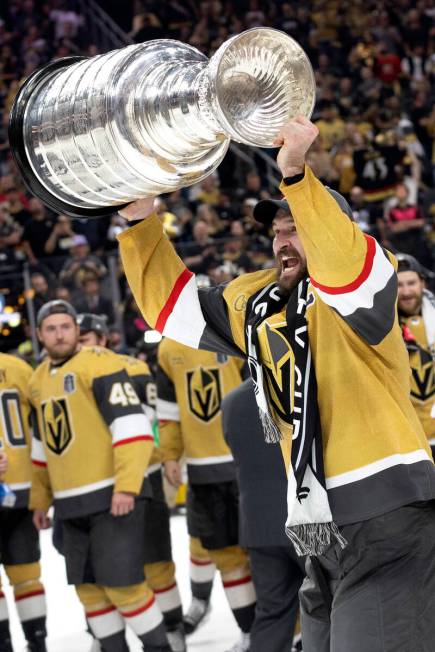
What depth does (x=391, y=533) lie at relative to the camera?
2.68 metres

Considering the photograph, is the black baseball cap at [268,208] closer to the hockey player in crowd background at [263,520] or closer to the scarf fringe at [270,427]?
the scarf fringe at [270,427]

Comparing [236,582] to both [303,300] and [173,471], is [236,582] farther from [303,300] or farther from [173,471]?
[303,300]

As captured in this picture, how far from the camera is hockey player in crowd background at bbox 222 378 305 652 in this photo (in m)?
4.41

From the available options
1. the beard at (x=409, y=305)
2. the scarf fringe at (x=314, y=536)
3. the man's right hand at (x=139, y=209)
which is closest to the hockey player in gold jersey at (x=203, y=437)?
the beard at (x=409, y=305)

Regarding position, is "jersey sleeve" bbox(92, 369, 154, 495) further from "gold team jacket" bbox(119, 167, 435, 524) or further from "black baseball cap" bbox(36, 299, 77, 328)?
"gold team jacket" bbox(119, 167, 435, 524)

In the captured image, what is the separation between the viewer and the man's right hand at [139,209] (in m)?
3.02

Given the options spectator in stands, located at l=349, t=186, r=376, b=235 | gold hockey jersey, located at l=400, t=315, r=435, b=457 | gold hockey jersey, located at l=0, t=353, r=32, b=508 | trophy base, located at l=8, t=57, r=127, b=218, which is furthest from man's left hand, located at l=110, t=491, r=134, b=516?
spectator in stands, located at l=349, t=186, r=376, b=235

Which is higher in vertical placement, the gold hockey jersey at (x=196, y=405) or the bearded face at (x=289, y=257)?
the bearded face at (x=289, y=257)

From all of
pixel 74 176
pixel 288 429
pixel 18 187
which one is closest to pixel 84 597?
pixel 288 429

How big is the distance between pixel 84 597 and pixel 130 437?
0.75 metres

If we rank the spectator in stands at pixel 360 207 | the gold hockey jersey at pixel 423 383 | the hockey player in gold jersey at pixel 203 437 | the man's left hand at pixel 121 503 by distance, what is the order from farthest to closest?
1. the spectator in stands at pixel 360 207
2. the hockey player in gold jersey at pixel 203 437
3. the gold hockey jersey at pixel 423 383
4. the man's left hand at pixel 121 503

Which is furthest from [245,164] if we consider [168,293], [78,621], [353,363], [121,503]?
[353,363]

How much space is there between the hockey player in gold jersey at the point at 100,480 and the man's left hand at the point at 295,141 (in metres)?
2.63

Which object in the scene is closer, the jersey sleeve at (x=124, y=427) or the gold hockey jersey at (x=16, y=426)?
the jersey sleeve at (x=124, y=427)
